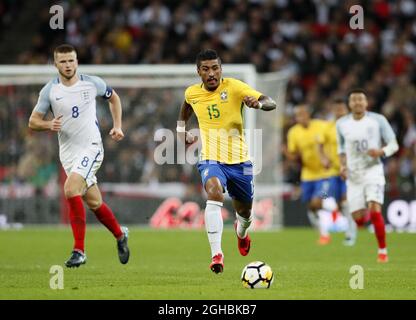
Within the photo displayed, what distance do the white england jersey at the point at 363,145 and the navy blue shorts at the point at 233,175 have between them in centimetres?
325

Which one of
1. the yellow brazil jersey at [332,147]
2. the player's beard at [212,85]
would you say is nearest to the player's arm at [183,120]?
the player's beard at [212,85]

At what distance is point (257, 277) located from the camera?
32.2 feet

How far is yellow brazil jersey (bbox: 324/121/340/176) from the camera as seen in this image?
61.7 ft

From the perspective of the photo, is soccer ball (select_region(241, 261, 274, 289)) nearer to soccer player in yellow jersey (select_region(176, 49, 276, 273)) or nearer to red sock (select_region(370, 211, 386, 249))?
soccer player in yellow jersey (select_region(176, 49, 276, 273))

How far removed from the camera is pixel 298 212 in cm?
2256

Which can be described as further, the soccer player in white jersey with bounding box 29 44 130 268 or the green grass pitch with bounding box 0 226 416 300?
the soccer player in white jersey with bounding box 29 44 130 268

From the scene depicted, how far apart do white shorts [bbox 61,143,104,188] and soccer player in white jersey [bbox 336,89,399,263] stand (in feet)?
13.9

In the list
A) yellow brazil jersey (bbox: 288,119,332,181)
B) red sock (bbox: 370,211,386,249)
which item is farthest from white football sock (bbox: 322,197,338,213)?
red sock (bbox: 370,211,386,249)

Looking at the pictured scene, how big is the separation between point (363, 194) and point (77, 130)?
4.76 metres

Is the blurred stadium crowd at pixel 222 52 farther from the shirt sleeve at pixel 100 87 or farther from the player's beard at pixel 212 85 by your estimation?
the player's beard at pixel 212 85

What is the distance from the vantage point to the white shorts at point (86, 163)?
1165 cm

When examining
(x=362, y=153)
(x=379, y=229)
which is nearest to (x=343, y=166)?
(x=362, y=153)

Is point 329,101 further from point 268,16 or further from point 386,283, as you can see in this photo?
point 386,283

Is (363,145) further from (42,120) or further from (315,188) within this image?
(42,120)
